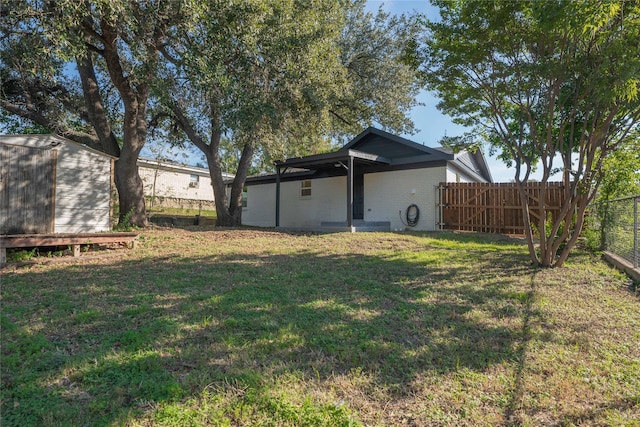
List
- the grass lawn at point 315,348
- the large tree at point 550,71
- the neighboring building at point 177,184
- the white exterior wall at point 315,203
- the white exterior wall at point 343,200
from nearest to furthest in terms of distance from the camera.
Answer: the grass lawn at point 315,348 < the large tree at point 550,71 < the white exterior wall at point 343,200 < the white exterior wall at point 315,203 < the neighboring building at point 177,184

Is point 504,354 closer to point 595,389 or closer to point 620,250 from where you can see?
point 595,389

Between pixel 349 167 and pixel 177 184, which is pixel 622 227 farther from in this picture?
pixel 177 184

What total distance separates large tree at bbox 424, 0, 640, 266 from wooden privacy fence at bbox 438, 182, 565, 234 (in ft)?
14.0

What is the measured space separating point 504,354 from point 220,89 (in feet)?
24.5

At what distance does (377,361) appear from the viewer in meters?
2.82

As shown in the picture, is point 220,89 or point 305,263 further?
point 220,89

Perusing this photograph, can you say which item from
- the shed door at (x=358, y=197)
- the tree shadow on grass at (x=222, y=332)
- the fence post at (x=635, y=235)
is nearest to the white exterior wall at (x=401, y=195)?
the shed door at (x=358, y=197)

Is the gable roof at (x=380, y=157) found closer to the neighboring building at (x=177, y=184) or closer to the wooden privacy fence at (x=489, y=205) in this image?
the wooden privacy fence at (x=489, y=205)

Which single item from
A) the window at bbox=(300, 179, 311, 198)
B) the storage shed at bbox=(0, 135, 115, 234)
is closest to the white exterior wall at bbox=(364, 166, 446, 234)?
the window at bbox=(300, 179, 311, 198)

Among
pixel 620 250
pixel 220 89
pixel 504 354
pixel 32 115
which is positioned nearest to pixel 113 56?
pixel 220 89

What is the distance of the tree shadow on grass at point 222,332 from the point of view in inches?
94.1

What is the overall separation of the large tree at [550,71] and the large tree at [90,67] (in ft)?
18.1

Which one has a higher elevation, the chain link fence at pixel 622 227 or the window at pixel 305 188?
the window at pixel 305 188

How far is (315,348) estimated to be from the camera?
3014 millimetres
